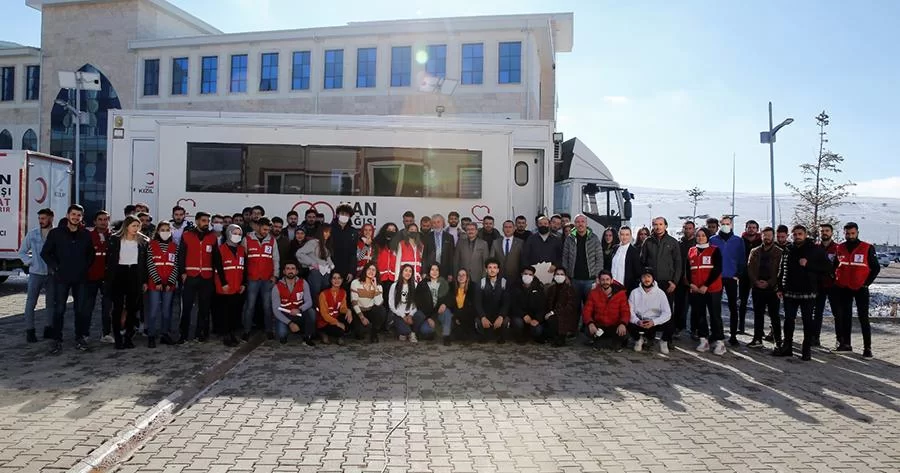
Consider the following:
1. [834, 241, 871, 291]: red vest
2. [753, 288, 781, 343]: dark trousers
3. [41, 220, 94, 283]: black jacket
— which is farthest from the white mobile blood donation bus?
[834, 241, 871, 291]: red vest

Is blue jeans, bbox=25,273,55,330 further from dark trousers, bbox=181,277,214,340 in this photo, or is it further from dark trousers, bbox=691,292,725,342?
dark trousers, bbox=691,292,725,342

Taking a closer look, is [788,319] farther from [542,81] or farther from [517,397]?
[542,81]

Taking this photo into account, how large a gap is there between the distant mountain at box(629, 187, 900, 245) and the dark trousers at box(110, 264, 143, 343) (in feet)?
340

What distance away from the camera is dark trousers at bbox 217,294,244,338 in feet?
29.6

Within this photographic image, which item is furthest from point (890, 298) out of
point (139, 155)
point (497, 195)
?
point (139, 155)

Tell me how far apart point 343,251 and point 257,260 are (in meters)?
1.34

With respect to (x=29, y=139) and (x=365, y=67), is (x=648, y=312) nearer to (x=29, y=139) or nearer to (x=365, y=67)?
(x=365, y=67)

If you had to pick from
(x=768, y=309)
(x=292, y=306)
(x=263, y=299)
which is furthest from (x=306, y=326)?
(x=768, y=309)

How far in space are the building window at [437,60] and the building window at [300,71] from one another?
6757 mm

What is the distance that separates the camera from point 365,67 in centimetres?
3167

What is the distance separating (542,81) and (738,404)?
1297 inches

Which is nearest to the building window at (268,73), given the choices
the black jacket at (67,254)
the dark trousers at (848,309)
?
the black jacket at (67,254)

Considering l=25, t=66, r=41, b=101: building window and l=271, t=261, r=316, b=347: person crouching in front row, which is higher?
l=25, t=66, r=41, b=101: building window

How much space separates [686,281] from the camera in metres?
9.61
